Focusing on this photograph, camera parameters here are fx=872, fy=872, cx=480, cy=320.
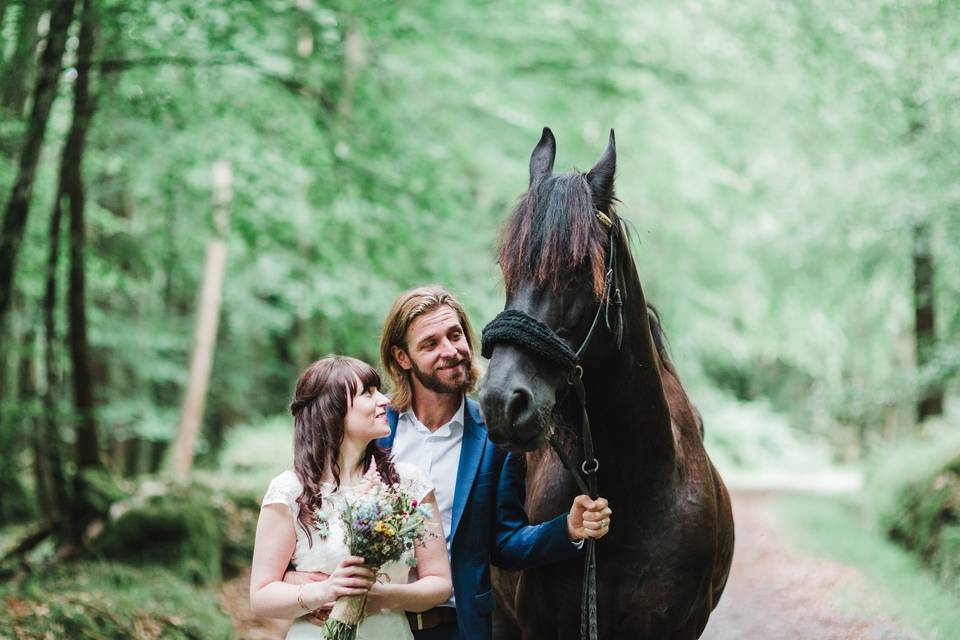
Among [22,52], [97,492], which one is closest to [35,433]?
[97,492]

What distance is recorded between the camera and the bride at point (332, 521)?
255 centimetres

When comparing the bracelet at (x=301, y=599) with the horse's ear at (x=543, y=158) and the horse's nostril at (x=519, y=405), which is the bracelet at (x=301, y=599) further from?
the horse's ear at (x=543, y=158)

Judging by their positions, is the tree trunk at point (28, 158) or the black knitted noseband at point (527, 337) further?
the tree trunk at point (28, 158)

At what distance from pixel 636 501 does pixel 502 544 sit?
1.67ft

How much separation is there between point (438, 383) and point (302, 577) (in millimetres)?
838

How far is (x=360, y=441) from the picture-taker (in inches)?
109

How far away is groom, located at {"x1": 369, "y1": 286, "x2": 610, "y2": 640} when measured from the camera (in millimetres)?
2939

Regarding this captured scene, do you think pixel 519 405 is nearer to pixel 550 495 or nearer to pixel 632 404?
pixel 632 404

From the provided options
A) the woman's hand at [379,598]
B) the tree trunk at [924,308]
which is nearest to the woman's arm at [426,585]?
the woman's hand at [379,598]

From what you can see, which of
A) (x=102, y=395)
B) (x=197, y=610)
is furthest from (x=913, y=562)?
(x=102, y=395)

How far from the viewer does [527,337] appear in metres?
2.46

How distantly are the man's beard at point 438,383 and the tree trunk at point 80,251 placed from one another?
17.5ft

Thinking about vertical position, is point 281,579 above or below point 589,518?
below

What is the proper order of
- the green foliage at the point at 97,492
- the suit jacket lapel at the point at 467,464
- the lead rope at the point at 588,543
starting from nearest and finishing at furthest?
the lead rope at the point at 588,543 < the suit jacket lapel at the point at 467,464 < the green foliage at the point at 97,492
